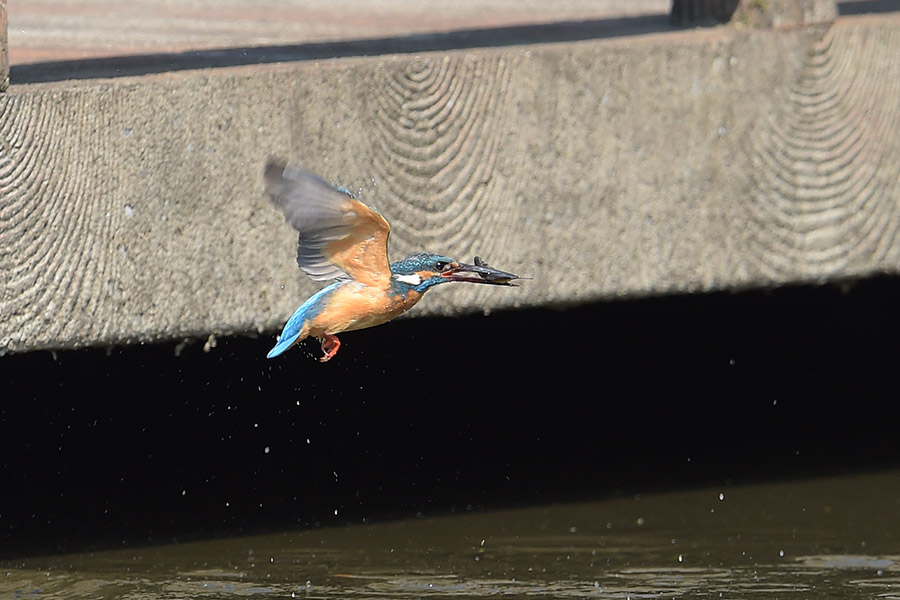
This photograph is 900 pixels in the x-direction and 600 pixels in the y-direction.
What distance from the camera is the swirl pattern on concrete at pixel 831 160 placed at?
11.9ft

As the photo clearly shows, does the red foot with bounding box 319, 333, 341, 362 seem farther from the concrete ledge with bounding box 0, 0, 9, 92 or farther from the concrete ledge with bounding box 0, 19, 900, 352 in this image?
the concrete ledge with bounding box 0, 0, 9, 92

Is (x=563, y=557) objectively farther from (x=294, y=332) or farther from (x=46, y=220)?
(x=46, y=220)

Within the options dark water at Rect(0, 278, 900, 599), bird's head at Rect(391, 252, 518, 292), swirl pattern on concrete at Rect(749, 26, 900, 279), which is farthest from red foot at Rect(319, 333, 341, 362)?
swirl pattern on concrete at Rect(749, 26, 900, 279)

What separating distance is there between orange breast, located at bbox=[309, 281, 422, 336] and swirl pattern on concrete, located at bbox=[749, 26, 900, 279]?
3.78 ft

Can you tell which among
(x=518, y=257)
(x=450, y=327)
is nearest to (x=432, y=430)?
(x=450, y=327)

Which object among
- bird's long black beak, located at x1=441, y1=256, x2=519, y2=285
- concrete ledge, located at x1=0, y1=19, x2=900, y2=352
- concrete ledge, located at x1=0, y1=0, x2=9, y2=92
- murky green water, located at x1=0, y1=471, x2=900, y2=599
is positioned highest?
concrete ledge, located at x1=0, y1=0, x2=9, y2=92

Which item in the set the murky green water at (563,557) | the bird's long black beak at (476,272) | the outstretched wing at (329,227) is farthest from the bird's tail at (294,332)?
the murky green water at (563,557)

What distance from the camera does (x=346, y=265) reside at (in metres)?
3.02

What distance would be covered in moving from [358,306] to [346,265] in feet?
0.38


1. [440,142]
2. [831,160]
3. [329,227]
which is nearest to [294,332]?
[329,227]

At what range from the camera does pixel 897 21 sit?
12.0ft

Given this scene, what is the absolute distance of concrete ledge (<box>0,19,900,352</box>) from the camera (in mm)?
3365

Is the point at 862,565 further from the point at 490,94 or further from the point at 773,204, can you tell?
the point at 490,94

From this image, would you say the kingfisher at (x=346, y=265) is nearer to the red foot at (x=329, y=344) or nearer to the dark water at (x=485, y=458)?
the red foot at (x=329, y=344)
